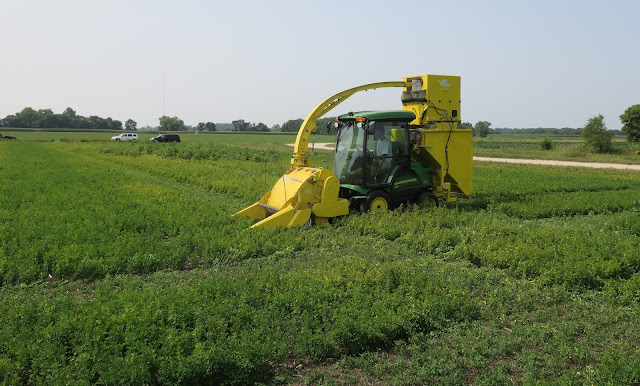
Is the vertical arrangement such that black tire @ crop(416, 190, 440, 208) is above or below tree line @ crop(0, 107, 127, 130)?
below

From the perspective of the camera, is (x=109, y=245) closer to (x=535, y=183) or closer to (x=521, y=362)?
(x=521, y=362)

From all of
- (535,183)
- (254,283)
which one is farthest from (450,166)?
(254,283)

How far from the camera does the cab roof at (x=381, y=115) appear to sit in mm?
12093

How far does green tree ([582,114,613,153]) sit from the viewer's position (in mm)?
47250

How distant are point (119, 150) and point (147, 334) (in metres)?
37.9

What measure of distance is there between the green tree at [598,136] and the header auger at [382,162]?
135 feet

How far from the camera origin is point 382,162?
12.3 m

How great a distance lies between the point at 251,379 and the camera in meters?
4.66

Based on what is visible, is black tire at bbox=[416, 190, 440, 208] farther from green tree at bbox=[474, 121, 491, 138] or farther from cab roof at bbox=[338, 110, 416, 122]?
green tree at bbox=[474, 121, 491, 138]

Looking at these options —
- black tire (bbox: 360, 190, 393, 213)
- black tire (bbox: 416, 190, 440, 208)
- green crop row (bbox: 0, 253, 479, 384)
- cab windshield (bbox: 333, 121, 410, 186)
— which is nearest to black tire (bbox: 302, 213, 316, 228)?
black tire (bbox: 360, 190, 393, 213)

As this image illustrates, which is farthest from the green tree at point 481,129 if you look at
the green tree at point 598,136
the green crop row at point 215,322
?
the green crop row at point 215,322

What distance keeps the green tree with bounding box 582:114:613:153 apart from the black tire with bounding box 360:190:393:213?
44.1m

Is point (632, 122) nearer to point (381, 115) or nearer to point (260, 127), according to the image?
point (381, 115)

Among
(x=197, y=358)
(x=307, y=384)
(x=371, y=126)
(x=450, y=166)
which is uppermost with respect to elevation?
(x=371, y=126)
